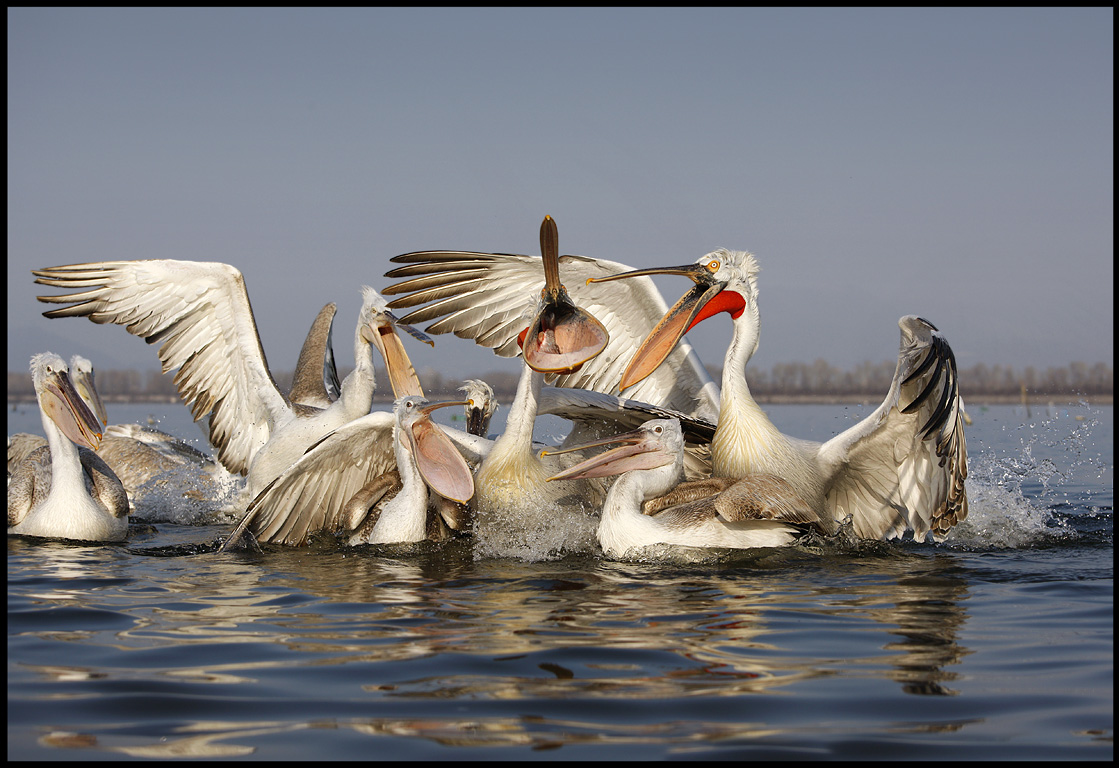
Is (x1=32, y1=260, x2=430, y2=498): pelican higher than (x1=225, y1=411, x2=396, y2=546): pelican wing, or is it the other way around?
(x1=32, y1=260, x2=430, y2=498): pelican

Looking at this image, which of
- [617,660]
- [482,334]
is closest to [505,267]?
[482,334]

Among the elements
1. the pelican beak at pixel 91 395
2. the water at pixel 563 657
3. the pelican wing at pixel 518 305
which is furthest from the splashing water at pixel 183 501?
the water at pixel 563 657

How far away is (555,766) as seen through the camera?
277cm

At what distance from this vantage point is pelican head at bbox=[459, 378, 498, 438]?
8.66 m

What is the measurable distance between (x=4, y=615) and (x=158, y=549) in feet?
6.74

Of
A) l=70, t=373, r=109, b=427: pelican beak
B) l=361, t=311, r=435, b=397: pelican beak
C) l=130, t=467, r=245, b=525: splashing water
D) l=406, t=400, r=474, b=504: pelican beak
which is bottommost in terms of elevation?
l=130, t=467, r=245, b=525: splashing water

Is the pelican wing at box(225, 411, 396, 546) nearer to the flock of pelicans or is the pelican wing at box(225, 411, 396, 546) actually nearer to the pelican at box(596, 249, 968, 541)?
the flock of pelicans

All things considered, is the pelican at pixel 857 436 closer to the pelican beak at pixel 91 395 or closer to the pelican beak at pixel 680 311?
the pelican beak at pixel 680 311

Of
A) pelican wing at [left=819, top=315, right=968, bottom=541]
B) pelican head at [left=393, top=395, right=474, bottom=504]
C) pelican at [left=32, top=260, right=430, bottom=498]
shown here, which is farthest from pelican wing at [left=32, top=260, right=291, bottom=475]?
pelican wing at [left=819, top=315, right=968, bottom=541]

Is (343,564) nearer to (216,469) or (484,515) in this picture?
(484,515)

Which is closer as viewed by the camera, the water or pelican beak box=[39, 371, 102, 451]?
the water

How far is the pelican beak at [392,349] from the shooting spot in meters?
7.71

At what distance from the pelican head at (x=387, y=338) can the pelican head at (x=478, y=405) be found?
2.98 ft

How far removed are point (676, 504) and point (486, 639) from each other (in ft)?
8.33
